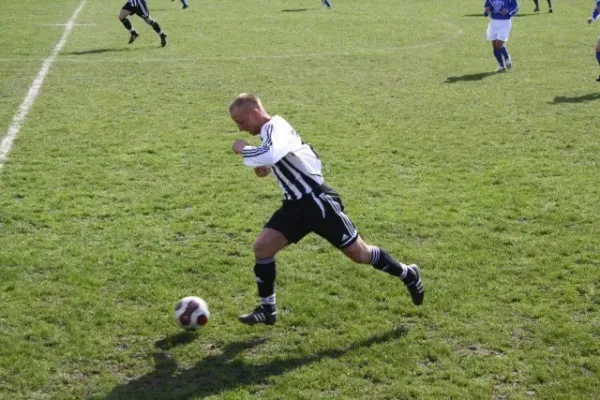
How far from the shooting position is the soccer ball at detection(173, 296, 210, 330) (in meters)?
6.93

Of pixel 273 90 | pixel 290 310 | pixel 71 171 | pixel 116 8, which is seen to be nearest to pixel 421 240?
pixel 290 310

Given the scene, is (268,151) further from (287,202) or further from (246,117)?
(287,202)

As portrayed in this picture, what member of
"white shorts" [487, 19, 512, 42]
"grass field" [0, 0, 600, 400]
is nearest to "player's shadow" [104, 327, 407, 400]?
"grass field" [0, 0, 600, 400]

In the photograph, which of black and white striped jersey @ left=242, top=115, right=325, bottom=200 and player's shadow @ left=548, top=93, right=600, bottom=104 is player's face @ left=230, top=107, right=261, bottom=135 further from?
player's shadow @ left=548, top=93, right=600, bottom=104

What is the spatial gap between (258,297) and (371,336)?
130 centimetres

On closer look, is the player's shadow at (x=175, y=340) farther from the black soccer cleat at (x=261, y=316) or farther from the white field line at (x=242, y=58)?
the white field line at (x=242, y=58)

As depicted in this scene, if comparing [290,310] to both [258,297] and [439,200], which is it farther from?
[439,200]

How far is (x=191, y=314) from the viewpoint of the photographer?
6.93 meters

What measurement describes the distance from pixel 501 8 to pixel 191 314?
581 inches

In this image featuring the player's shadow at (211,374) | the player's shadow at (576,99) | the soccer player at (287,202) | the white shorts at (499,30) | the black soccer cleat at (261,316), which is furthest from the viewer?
the white shorts at (499,30)

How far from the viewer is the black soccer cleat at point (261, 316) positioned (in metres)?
7.03

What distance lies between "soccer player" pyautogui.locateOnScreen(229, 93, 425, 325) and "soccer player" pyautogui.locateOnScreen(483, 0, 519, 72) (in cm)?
1286

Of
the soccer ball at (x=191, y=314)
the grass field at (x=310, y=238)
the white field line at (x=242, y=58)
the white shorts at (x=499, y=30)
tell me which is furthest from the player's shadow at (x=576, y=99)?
the soccer ball at (x=191, y=314)

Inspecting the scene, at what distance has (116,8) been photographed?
30891mm
